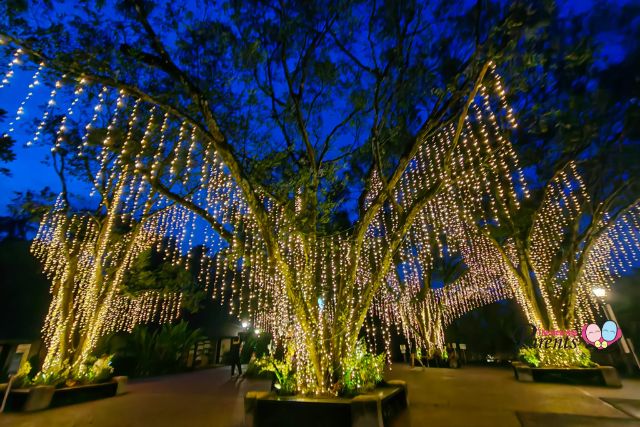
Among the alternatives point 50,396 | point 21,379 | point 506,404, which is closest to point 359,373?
point 506,404

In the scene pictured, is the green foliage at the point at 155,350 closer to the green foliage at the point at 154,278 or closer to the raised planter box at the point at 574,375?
the green foliage at the point at 154,278

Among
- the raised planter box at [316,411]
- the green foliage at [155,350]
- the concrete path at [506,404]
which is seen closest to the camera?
the raised planter box at [316,411]

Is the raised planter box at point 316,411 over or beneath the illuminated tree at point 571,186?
beneath

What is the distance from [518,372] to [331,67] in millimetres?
9701

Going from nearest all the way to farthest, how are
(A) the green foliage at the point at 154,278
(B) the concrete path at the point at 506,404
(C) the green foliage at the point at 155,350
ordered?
(B) the concrete path at the point at 506,404
(A) the green foliage at the point at 154,278
(C) the green foliage at the point at 155,350

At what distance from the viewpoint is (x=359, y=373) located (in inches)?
220

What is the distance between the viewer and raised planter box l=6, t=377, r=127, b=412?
5902 mm

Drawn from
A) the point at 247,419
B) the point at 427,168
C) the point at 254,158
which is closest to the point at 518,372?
the point at 427,168

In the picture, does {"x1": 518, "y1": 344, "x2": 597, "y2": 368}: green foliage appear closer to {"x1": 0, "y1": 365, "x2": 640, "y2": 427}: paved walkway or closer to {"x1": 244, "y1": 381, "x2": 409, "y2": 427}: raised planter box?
{"x1": 0, "y1": 365, "x2": 640, "y2": 427}: paved walkway

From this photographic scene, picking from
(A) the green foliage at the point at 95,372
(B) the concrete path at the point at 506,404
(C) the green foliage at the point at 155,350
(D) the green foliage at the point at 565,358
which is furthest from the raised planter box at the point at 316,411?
(C) the green foliage at the point at 155,350

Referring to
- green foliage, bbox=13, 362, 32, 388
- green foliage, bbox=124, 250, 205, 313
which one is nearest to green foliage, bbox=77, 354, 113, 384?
green foliage, bbox=13, 362, 32, 388

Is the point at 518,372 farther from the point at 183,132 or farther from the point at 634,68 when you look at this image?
the point at 183,132

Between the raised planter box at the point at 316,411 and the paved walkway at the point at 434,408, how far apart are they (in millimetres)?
437

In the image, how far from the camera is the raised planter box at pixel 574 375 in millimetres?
7801
